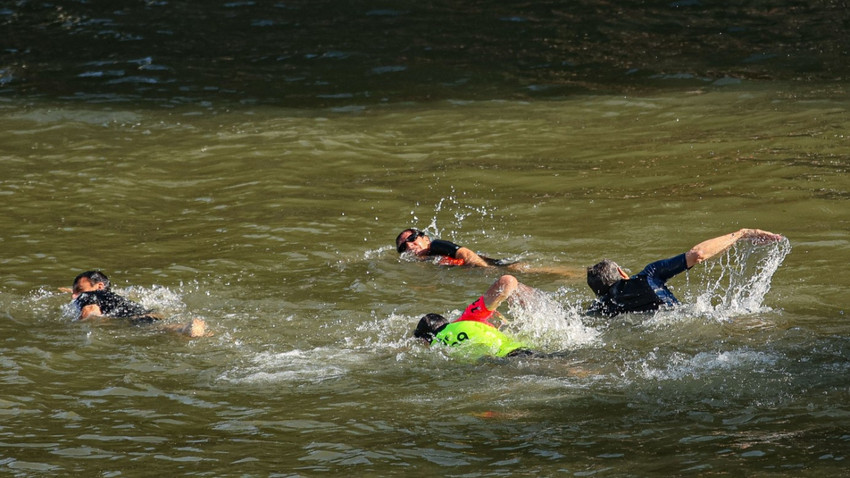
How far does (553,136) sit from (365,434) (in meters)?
11.3

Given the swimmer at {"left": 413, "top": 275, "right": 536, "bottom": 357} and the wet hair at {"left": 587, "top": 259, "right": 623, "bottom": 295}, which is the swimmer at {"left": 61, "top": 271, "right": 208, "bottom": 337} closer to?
the swimmer at {"left": 413, "top": 275, "right": 536, "bottom": 357}

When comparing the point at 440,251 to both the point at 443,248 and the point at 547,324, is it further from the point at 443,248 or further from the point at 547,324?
the point at 547,324

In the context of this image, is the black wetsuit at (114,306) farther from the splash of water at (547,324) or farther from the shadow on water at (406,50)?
the shadow on water at (406,50)

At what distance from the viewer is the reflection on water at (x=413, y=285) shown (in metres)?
7.89

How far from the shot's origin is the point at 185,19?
28812 mm

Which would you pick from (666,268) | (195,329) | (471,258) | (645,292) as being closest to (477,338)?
(645,292)

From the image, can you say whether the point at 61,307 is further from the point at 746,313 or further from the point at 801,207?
the point at 801,207

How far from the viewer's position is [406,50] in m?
25.1

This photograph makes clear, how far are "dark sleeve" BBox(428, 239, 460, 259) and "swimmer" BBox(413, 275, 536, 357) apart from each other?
97.8 inches

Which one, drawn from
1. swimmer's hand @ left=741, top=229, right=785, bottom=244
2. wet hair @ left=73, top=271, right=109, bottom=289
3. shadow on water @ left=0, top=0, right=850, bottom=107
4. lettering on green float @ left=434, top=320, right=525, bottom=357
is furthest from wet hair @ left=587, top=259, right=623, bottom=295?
shadow on water @ left=0, top=0, right=850, bottom=107

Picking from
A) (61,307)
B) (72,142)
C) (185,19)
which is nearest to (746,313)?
(61,307)

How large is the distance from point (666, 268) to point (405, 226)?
515 centimetres

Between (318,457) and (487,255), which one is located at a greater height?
(487,255)

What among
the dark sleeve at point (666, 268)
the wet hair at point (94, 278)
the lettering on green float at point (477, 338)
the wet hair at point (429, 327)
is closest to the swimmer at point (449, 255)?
the dark sleeve at point (666, 268)
